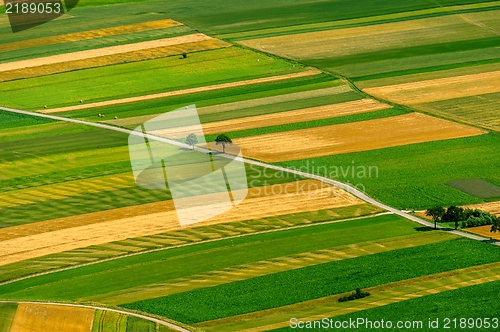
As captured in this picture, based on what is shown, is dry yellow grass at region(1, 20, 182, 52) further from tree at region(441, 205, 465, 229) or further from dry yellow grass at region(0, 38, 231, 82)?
tree at region(441, 205, 465, 229)

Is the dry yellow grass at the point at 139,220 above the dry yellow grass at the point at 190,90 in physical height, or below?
below

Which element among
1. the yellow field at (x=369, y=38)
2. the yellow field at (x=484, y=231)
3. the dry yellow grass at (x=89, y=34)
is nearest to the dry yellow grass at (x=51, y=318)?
the yellow field at (x=484, y=231)

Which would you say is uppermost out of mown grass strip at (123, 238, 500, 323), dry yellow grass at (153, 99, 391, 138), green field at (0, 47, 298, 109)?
green field at (0, 47, 298, 109)

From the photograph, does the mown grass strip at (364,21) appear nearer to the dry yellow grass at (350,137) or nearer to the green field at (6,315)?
the dry yellow grass at (350,137)

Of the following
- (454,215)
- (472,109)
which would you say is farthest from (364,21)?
(454,215)

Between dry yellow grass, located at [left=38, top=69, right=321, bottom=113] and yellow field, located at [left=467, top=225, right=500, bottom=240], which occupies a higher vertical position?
dry yellow grass, located at [left=38, top=69, right=321, bottom=113]

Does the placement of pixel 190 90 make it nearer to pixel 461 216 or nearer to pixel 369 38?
pixel 369 38

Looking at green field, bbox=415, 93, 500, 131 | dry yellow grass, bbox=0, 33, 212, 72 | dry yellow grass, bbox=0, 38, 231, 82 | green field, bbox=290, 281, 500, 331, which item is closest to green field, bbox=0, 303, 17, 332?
green field, bbox=290, 281, 500, 331
